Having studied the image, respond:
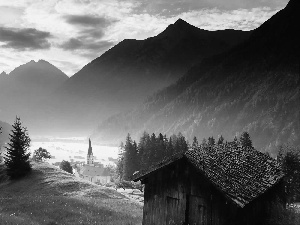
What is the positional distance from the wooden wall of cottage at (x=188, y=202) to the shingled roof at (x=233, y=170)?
0.57 meters

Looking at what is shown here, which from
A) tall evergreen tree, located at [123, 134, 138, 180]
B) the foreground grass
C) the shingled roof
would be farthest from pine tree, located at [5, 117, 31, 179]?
tall evergreen tree, located at [123, 134, 138, 180]

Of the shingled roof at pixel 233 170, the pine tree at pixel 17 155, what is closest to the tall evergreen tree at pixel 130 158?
the pine tree at pixel 17 155

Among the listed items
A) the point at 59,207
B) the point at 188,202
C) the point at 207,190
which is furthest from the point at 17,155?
the point at 207,190

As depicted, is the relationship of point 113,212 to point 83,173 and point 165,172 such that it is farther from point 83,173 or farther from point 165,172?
point 83,173

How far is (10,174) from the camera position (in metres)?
59.2

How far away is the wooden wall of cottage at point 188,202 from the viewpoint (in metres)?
19.8

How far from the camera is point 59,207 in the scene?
3058cm

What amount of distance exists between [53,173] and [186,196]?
4574cm

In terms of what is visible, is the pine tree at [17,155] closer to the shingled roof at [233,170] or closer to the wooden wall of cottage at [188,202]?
the shingled roof at [233,170]

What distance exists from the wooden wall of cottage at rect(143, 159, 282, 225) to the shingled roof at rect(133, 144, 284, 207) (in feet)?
1.88

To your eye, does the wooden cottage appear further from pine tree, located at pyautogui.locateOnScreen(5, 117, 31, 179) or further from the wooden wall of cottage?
pine tree, located at pyautogui.locateOnScreen(5, 117, 31, 179)

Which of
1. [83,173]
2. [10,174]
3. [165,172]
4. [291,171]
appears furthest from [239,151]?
[83,173]

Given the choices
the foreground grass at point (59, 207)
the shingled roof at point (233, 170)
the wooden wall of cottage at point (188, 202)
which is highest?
the shingled roof at point (233, 170)

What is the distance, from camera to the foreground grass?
25625 millimetres
